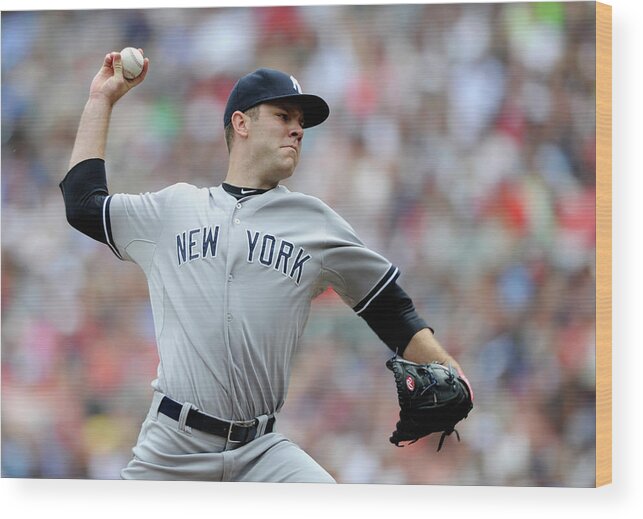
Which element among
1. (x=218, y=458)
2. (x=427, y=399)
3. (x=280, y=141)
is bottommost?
(x=218, y=458)

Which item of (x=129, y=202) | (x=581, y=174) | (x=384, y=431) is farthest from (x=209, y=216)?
(x=581, y=174)

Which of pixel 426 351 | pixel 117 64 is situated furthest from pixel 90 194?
pixel 426 351

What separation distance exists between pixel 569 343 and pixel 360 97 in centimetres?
130

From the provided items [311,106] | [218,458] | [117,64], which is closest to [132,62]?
[117,64]

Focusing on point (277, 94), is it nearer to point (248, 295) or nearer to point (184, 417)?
point (248, 295)

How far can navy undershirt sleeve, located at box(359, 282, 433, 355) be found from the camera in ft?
15.4

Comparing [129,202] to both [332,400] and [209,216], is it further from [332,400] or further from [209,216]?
[332,400]

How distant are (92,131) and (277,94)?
31.1 inches

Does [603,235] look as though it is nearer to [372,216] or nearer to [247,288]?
[372,216]

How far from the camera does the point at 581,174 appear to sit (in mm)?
4652

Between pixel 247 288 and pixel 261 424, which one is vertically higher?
pixel 247 288

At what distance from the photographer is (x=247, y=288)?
4688 mm

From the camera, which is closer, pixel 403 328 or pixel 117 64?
pixel 403 328

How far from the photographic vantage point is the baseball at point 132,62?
15.8 feet
